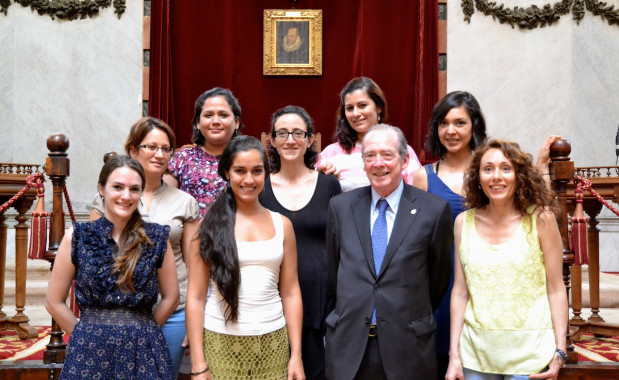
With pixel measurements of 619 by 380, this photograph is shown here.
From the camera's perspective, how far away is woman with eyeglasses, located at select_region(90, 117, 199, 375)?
2.43m

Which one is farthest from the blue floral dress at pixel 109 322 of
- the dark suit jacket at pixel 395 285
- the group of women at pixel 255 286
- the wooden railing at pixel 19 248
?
the wooden railing at pixel 19 248

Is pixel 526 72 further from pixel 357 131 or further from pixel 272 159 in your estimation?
pixel 272 159

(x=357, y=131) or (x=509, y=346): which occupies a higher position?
(x=357, y=131)

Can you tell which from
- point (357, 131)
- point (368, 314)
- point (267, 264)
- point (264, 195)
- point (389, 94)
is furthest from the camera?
point (389, 94)

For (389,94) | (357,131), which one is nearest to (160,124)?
(357,131)

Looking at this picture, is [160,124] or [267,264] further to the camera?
[160,124]

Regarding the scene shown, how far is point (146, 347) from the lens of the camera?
7.11ft

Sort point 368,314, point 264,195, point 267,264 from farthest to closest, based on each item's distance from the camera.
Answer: point 264,195, point 267,264, point 368,314

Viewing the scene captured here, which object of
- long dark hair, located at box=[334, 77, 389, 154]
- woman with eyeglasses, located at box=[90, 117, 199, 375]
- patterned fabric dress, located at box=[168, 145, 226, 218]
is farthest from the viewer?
long dark hair, located at box=[334, 77, 389, 154]

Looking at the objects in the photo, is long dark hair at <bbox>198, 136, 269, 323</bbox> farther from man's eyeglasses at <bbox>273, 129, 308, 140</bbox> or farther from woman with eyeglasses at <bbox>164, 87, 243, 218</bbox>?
woman with eyeglasses at <bbox>164, 87, 243, 218</bbox>

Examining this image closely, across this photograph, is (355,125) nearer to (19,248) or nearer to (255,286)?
(255,286)

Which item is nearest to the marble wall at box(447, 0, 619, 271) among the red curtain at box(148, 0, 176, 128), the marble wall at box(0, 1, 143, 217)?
the red curtain at box(148, 0, 176, 128)

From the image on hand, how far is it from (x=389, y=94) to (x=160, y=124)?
435 centimetres

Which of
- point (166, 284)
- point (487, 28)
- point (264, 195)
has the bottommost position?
point (166, 284)
